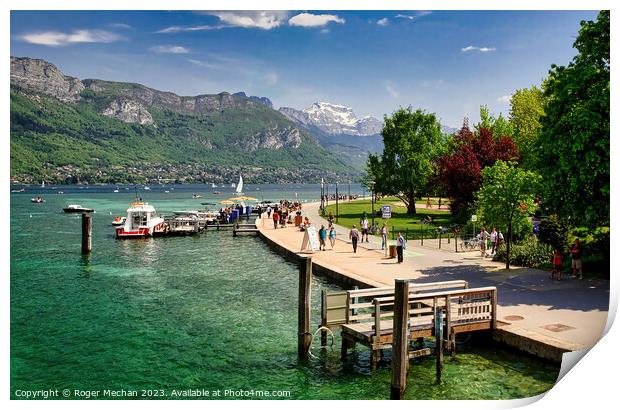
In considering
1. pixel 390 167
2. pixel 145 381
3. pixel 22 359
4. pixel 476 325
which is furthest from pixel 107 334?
pixel 390 167

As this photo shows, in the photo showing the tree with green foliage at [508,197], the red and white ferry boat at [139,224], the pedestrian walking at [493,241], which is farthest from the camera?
the red and white ferry boat at [139,224]

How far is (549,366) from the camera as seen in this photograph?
1393cm

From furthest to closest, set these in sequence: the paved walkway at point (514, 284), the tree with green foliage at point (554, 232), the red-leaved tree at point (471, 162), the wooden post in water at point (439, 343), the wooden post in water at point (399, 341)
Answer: the red-leaved tree at point (471, 162) < the tree with green foliage at point (554, 232) < the paved walkway at point (514, 284) < the wooden post in water at point (439, 343) < the wooden post in water at point (399, 341)

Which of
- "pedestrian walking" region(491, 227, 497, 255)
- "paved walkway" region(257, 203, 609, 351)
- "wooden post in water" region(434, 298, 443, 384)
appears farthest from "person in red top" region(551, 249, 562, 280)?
"wooden post in water" region(434, 298, 443, 384)

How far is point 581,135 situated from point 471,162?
87.3ft

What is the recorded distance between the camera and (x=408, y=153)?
62.7m

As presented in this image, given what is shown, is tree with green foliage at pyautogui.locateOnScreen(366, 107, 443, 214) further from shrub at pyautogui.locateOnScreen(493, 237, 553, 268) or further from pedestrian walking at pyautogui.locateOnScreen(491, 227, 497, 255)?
shrub at pyautogui.locateOnScreen(493, 237, 553, 268)

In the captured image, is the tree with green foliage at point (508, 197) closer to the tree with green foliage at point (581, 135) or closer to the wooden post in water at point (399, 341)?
the tree with green foliage at point (581, 135)

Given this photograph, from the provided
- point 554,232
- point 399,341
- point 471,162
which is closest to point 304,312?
point 399,341

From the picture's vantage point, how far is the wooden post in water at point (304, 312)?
1584 centimetres

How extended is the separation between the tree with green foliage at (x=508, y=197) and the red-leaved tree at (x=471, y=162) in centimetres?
1996

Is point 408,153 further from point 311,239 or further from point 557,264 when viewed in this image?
point 557,264

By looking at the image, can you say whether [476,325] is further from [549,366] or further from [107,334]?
[107,334]

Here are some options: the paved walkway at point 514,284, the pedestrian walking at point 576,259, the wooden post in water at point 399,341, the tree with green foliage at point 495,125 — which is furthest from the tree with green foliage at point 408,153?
the wooden post in water at point 399,341
